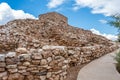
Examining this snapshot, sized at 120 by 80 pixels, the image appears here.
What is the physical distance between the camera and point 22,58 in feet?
21.5

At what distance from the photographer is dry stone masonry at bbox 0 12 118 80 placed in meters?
6.52

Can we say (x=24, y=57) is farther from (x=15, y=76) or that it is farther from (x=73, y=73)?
(x=73, y=73)

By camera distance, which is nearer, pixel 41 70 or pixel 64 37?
pixel 41 70

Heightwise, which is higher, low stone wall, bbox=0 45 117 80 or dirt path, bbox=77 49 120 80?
low stone wall, bbox=0 45 117 80

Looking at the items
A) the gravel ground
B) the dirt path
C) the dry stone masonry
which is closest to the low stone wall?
the dry stone masonry

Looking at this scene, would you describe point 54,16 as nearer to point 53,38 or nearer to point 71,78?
point 53,38

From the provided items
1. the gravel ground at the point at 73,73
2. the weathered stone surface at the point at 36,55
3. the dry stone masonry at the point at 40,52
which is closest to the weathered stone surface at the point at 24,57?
the dry stone masonry at the point at 40,52

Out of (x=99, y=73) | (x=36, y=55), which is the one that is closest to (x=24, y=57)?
(x=36, y=55)

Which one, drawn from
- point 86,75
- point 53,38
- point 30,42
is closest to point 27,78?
point 86,75

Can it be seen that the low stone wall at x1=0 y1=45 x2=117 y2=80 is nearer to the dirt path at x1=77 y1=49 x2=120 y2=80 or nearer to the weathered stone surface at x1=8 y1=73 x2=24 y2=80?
the weathered stone surface at x1=8 y1=73 x2=24 y2=80

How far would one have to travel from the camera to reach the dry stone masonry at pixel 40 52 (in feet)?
21.4

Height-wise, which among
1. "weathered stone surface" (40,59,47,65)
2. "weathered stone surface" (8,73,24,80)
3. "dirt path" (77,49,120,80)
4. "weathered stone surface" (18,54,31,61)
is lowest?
"dirt path" (77,49,120,80)

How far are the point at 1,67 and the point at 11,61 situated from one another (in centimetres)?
34

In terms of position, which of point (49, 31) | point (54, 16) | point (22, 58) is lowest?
point (22, 58)
